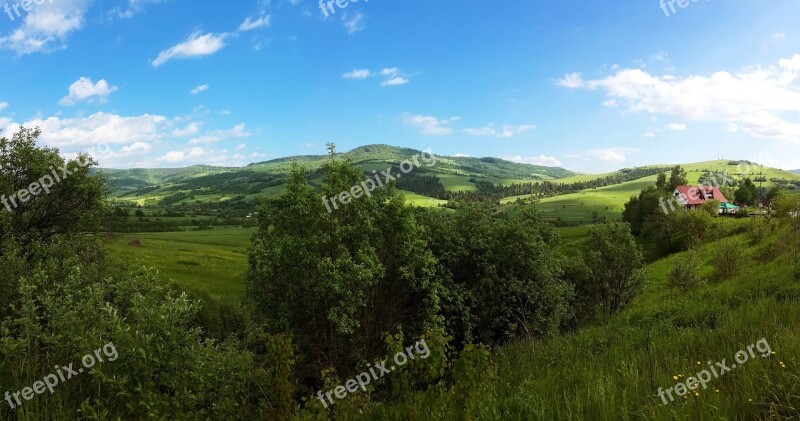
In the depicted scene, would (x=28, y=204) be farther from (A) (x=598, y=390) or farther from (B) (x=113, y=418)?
(A) (x=598, y=390)

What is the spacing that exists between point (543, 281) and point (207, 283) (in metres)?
67.7

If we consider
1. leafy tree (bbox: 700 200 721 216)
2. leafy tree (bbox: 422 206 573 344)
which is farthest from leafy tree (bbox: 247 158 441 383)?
leafy tree (bbox: 700 200 721 216)

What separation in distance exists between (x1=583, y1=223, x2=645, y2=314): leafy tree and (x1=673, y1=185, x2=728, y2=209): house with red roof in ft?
306

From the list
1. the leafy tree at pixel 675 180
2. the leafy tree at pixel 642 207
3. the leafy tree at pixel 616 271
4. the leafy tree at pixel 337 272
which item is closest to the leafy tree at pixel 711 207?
the leafy tree at pixel 642 207

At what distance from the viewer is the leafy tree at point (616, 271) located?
37.9m

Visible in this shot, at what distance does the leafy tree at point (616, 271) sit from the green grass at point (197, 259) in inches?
1974

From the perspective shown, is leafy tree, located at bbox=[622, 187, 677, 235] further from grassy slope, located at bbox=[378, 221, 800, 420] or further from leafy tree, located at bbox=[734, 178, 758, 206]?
grassy slope, located at bbox=[378, 221, 800, 420]

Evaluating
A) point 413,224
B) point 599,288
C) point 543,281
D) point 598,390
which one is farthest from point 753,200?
point 598,390

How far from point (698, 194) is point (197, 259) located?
146m

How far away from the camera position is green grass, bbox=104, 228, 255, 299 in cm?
7394

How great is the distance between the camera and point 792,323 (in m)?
8.33

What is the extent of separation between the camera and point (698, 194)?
132 meters

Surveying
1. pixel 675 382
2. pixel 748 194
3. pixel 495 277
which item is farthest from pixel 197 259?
pixel 748 194

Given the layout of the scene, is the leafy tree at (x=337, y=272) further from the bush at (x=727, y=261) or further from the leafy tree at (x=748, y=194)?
the leafy tree at (x=748, y=194)
